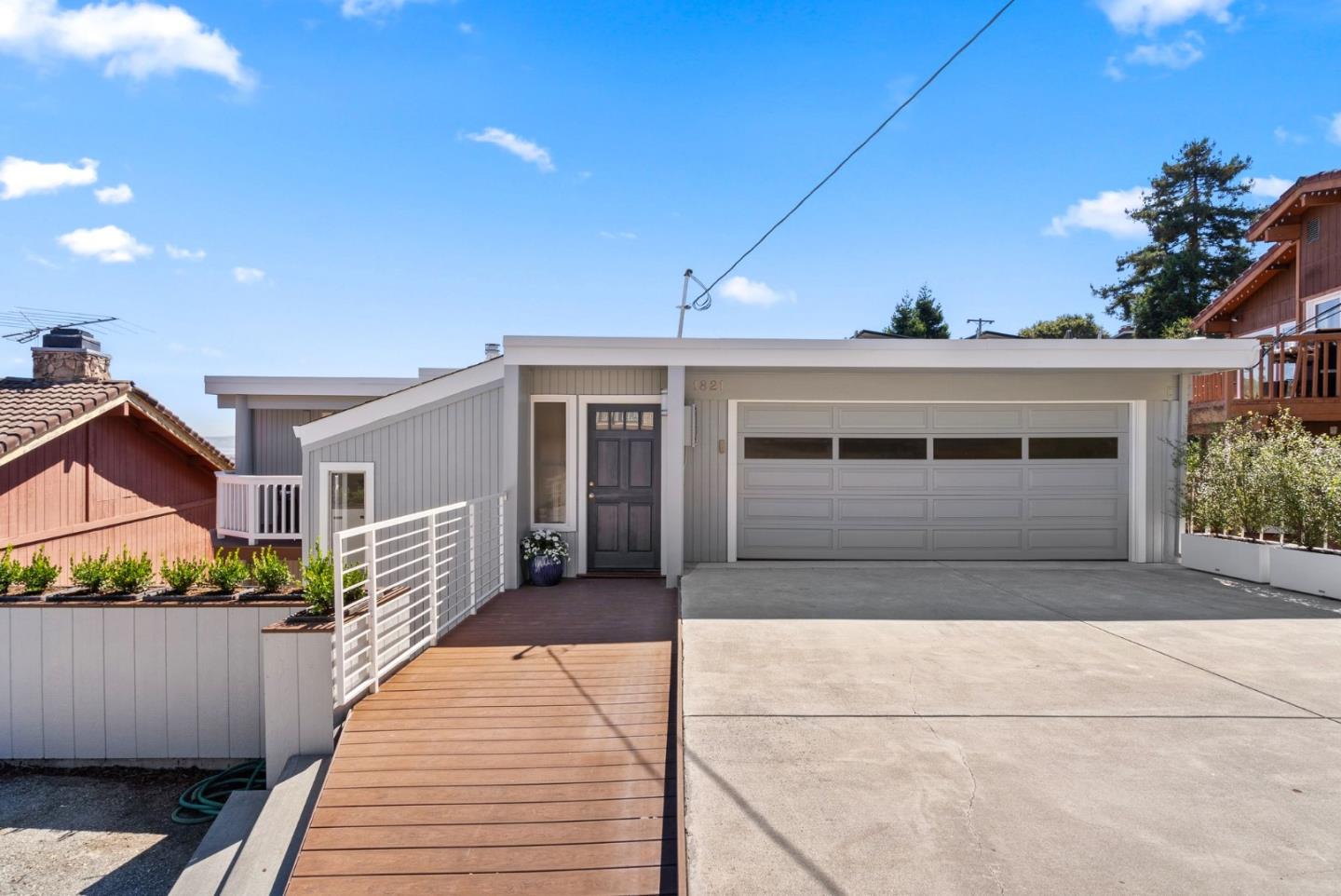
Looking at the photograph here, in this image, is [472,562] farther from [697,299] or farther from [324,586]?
[697,299]

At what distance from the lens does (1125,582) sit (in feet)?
22.0

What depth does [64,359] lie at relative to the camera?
8.59 metres

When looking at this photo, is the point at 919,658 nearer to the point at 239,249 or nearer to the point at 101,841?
the point at 101,841

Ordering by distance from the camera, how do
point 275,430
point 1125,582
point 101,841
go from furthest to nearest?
point 275,430 → point 1125,582 → point 101,841

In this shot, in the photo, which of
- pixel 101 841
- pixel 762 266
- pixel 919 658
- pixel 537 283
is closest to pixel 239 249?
pixel 537 283

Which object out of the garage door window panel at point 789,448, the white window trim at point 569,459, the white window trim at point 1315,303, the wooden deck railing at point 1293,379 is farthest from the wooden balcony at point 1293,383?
the white window trim at point 569,459

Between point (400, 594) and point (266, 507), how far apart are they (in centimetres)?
611

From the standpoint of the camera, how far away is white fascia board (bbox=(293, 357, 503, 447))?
22.3 feet

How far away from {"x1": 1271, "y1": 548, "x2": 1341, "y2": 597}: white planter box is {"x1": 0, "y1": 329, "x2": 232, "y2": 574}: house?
11.6 metres

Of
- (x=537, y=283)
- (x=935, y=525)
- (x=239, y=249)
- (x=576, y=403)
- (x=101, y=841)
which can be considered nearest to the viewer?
(x=101, y=841)

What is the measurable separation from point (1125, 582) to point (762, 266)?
6.76 meters

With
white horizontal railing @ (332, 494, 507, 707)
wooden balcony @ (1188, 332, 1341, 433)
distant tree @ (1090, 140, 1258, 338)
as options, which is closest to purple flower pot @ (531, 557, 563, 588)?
white horizontal railing @ (332, 494, 507, 707)

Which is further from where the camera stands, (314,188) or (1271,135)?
(1271,135)

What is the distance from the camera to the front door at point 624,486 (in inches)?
288
